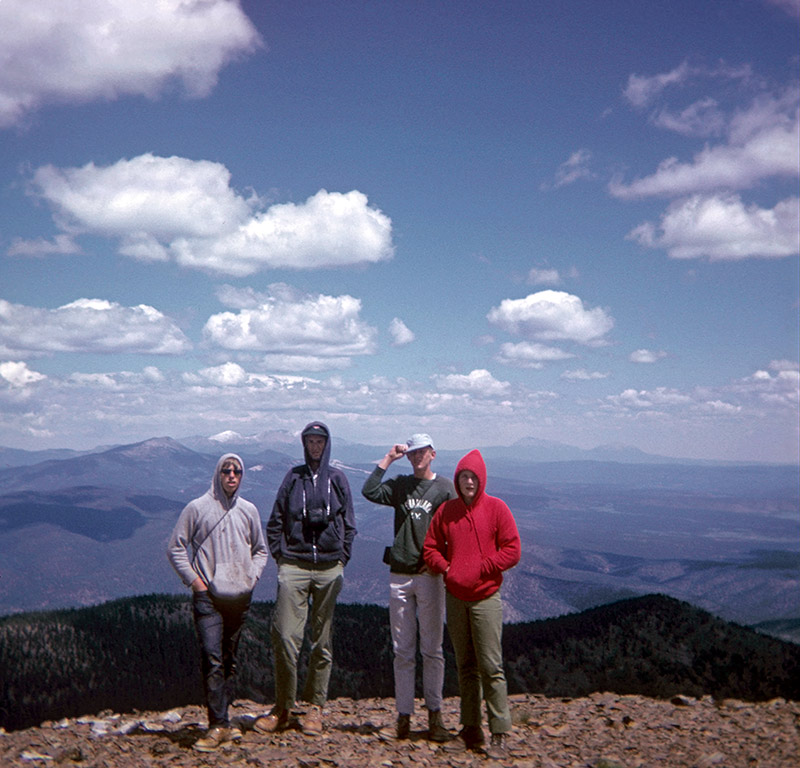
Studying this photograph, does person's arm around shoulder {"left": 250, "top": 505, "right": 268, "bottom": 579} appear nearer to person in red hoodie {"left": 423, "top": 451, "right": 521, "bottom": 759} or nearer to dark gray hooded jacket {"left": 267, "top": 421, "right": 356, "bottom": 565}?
dark gray hooded jacket {"left": 267, "top": 421, "right": 356, "bottom": 565}

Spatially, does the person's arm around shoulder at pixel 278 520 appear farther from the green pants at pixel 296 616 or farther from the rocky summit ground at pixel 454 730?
the rocky summit ground at pixel 454 730

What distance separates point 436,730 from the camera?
30.2 ft

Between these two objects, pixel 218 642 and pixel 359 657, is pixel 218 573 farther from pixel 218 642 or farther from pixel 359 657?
pixel 359 657

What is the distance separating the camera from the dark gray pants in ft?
29.6

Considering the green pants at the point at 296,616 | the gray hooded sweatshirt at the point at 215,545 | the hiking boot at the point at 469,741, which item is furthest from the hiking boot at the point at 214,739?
the hiking boot at the point at 469,741

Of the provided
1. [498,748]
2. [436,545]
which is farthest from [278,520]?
[498,748]

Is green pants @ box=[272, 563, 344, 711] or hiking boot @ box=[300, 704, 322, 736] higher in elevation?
green pants @ box=[272, 563, 344, 711]

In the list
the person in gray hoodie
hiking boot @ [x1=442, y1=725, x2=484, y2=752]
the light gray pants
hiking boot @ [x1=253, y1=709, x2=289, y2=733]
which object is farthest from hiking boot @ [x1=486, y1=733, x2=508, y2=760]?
the person in gray hoodie

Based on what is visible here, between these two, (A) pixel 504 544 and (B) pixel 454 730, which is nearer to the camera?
(A) pixel 504 544

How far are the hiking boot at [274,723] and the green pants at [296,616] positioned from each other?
0.33 ft

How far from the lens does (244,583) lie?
30.3ft

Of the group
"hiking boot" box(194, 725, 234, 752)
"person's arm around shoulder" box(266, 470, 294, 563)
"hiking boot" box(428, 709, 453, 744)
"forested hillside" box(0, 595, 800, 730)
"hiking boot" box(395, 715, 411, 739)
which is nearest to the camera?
"hiking boot" box(194, 725, 234, 752)

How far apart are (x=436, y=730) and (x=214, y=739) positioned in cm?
279

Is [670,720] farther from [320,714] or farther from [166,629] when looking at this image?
[166,629]
